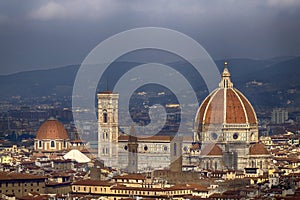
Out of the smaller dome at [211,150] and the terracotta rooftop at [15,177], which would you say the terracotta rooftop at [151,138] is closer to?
the smaller dome at [211,150]

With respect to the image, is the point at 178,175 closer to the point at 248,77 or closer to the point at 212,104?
the point at 212,104

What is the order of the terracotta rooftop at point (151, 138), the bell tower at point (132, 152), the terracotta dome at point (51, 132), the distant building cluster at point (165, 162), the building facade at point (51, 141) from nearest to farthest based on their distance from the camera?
the distant building cluster at point (165, 162), the bell tower at point (132, 152), the terracotta rooftop at point (151, 138), the building facade at point (51, 141), the terracotta dome at point (51, 132)

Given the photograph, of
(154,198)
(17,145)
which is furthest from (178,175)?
(17,145)

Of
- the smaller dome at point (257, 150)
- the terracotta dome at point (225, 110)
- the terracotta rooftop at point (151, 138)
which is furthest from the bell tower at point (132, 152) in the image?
the smaller dome at point (257, 150)

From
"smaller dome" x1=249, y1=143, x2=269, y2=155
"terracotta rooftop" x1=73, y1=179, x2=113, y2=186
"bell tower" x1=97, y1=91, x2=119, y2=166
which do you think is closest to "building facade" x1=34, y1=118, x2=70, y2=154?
"bell tower" x1=97, y1=91, x2=119, y2=166

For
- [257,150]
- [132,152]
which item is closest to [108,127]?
[132,152]
